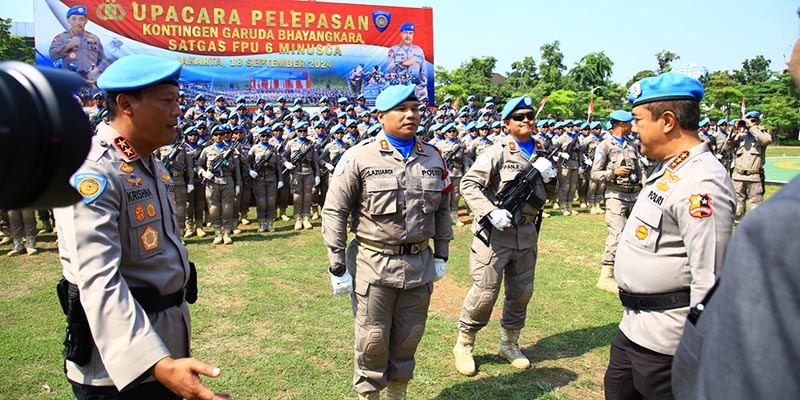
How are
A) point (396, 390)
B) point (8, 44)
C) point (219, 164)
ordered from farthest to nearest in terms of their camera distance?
point (8, 44), point (219, 164), point (396, 390)

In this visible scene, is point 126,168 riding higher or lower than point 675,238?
higher

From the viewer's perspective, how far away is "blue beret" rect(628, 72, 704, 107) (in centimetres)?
260

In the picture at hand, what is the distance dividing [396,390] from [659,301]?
1.90 meters

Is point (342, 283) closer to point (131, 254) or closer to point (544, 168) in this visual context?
point (131, 254)

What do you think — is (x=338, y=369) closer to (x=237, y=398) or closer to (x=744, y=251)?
(x=237, y=398)

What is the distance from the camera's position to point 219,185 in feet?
31.4

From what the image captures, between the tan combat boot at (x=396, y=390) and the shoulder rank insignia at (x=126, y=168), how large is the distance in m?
2.29

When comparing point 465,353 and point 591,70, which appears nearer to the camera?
point 465,353

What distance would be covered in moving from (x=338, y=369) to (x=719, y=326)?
156 inches

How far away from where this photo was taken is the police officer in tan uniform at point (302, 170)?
11023 millimetres

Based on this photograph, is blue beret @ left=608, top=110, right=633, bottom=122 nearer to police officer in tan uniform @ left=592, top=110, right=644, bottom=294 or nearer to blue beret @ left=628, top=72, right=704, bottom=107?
police officer in tan uniform @ left=592, top=110, right=644, bottom=294

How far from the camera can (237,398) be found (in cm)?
396

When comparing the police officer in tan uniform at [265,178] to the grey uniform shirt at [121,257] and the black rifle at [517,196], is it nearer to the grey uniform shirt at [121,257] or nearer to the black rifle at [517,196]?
the black rifle at [517,196]

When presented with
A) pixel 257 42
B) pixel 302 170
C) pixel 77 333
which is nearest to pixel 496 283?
pixel 77 333
